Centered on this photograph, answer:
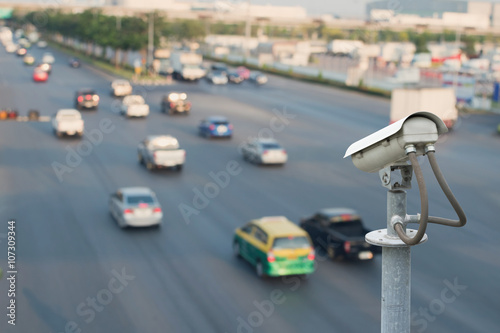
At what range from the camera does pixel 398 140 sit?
468 centimetres

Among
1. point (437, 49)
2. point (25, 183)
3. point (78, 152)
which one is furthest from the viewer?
point (437, 49)

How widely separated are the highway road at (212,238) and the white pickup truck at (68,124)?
0.84 m

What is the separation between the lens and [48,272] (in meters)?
20.8

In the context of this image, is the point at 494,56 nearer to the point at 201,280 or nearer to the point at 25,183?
the point at 25,183

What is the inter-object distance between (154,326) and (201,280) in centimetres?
353

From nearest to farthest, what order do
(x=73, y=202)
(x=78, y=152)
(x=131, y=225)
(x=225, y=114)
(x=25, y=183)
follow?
Answer: (x=131, y=225) → (x=73, y=202) → (x=25, y=183) → (x=78, y=152) → (x=225, y=114)

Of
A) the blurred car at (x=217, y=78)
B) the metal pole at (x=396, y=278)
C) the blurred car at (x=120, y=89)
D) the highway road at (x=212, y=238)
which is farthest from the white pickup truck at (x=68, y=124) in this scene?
the metal pole at (x=396, y=278)

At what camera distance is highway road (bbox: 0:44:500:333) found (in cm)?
1784

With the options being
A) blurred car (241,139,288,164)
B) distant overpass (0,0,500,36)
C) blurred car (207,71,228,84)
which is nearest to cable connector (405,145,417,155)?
blurred car (241,139,288,164)

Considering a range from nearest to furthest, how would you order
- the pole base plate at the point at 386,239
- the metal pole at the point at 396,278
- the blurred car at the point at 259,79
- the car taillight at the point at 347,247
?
the pole base plate at the point at 386,239 < the metal pole at the point at 396,278 < the car taillight at the point at 347,247 < the blurred car at the point at 259,79

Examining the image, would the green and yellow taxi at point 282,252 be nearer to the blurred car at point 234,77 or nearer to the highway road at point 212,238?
the highway road at point 212,238

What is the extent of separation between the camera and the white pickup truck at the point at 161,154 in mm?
34625

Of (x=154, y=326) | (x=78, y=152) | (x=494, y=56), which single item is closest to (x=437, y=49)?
(x=494, y=56)

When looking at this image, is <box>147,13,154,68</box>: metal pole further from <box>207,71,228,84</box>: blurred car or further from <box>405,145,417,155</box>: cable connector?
<box>405,145,417,155</box>: cable connector
